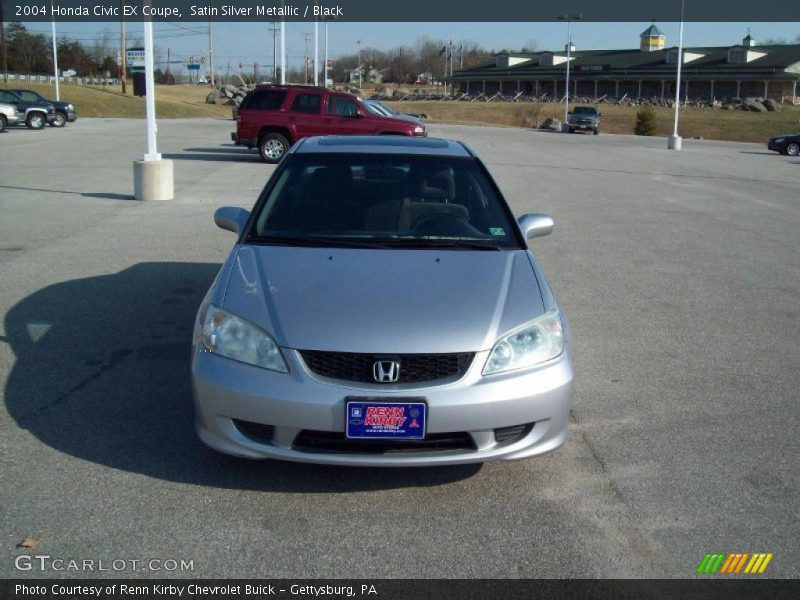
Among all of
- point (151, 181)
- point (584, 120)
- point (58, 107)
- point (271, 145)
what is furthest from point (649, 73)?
point (151, 181)

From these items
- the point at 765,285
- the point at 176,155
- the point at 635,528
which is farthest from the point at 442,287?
the point at 176,155

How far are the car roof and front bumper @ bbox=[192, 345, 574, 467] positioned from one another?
2293 millimetres

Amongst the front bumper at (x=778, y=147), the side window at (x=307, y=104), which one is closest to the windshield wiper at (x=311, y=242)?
the side window at (x=307, y=104)

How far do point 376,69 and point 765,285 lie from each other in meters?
174

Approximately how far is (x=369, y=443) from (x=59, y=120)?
1612 inches

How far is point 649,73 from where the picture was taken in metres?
95.6

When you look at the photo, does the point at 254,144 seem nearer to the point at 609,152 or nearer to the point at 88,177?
the point at 88,177

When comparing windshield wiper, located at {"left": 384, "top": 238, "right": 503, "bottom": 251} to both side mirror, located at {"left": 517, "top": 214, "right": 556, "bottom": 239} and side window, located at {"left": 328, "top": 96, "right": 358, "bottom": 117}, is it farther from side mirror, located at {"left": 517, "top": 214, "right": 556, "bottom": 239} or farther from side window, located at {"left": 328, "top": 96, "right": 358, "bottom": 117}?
side window, located at {"left": 328, "top": 96, "right": 358, "bottom": 117}

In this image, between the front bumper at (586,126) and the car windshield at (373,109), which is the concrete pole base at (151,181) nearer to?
the car windshield at (373,109)

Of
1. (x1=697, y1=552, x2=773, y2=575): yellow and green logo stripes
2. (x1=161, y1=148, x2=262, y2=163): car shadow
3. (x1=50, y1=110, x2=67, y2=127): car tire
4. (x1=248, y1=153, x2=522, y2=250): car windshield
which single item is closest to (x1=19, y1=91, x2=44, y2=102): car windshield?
(x1=50, y1=110, x2=67, y2=127): car tire

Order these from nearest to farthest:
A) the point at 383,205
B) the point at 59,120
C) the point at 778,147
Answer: the point at 383,205 < the point at 778,147 < the point at 59,120

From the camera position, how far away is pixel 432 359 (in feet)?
13.1

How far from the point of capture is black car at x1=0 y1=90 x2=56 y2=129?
37.9 metres

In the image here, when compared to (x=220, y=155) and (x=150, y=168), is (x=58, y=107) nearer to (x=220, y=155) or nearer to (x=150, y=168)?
(x=220, y=155)
